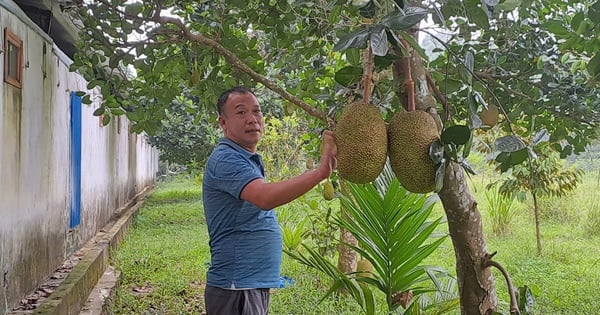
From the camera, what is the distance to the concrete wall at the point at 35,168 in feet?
10.4

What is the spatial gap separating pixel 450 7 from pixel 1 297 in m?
2.76

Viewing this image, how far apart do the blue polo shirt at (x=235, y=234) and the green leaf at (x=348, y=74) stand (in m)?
0.66

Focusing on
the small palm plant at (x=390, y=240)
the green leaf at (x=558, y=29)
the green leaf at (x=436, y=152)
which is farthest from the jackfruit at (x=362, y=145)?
the small palm plant at (x=390, y=240)

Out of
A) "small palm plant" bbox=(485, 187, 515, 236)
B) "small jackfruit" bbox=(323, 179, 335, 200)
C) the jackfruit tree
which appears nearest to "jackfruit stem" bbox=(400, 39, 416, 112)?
the jackfruit tree

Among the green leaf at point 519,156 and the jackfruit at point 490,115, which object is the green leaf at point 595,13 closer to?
the jackfruit at point 490,115

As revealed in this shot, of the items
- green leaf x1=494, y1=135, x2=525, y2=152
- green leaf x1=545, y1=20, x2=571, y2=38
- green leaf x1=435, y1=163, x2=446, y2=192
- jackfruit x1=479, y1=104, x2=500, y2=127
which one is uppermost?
green leaf x1=545, y1=20, x2=571, y2=38

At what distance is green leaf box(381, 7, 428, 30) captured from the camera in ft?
3.47

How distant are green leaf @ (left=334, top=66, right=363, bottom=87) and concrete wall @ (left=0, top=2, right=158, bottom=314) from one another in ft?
7.40

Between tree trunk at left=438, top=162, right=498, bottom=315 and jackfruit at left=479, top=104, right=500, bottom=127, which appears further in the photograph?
jackfruit at left=479, top=104, right=500, bottom=127

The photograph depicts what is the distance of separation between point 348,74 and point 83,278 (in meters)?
3.19

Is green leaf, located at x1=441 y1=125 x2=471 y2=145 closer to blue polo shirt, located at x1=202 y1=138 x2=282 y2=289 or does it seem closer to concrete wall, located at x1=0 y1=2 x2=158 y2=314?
blue polo shirt, located at x1=202 y1=138 x2=282 y2=289

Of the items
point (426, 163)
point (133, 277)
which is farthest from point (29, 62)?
point (426, 163)

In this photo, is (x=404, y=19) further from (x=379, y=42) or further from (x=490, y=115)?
(x=490, y=115)

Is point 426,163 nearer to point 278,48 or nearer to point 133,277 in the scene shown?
point 278,48
